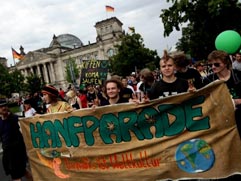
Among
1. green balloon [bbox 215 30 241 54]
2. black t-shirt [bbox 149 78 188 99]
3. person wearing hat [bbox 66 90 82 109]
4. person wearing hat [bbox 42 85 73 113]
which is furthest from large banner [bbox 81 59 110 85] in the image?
black t-shirt [bbox 149 78 188 99]

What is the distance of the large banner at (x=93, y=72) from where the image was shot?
44.0 ft

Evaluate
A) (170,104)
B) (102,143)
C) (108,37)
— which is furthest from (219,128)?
(108,37)

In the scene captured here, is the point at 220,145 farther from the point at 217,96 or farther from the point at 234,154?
the point at 217,96

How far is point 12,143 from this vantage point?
666 centimetres

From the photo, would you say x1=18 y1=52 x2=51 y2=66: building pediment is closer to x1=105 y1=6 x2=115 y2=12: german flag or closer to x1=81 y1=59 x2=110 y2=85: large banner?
x1=105 y1=6 x2=115 y2=12: german flag

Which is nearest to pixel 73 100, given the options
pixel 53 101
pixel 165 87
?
pixel 53 101

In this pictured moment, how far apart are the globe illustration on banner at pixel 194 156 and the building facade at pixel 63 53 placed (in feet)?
316

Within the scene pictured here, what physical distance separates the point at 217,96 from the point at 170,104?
59 cm

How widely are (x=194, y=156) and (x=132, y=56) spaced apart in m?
49.9

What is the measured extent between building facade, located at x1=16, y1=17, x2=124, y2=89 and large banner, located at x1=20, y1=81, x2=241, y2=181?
95302mm

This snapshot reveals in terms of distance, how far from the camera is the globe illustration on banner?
4379 mm

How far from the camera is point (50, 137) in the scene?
5766 mm

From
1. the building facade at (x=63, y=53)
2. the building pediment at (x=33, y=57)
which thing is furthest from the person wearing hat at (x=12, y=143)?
the building pediment at (x=33, y=57)

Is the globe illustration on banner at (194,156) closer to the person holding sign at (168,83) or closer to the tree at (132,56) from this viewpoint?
the person holding sign at (168,83)
